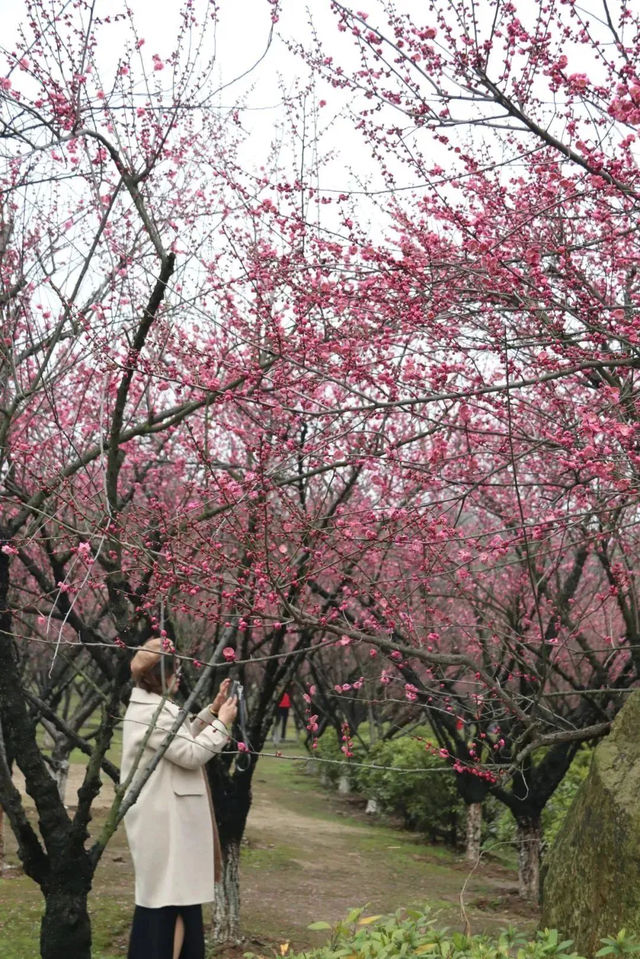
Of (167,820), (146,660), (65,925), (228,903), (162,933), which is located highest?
(146,660)

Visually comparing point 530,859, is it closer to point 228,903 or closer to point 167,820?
point 228,903

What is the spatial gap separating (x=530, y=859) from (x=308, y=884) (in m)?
2.45

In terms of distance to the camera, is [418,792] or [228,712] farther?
[418,792]

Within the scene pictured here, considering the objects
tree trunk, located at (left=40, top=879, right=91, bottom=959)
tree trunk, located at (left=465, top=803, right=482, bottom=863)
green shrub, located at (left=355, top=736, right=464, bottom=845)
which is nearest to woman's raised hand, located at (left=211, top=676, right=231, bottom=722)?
tree trunk, located at (left=40, top=879, right=91, bottom=959)

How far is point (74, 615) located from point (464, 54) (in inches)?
152

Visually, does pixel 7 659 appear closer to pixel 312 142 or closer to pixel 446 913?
pixel 312 142

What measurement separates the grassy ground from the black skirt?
176 cm

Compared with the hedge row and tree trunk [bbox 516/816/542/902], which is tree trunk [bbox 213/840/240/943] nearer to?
tree trunk [bbox 516/816/542/902]

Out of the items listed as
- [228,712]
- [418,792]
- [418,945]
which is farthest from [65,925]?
[418,792]

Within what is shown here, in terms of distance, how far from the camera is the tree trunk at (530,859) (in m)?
9.59

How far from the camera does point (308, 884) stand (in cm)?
1074

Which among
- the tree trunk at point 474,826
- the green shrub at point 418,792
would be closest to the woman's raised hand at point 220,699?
the tree trunk at point 474,826

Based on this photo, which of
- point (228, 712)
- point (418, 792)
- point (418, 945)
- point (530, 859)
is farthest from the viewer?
point (418, 792)

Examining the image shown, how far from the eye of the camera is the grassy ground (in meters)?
7.88
